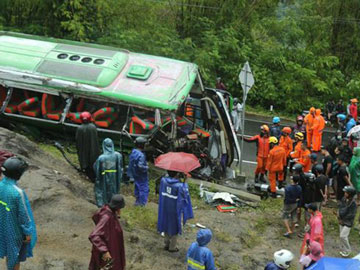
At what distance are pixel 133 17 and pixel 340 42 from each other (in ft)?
30.8

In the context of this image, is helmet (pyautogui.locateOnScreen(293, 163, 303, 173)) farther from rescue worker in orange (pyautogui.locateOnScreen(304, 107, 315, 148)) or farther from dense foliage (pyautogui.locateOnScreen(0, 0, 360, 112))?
dense foliage (pyautogui.locateOnScreen(0, 0, 360, 112))

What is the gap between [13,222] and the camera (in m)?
5.34

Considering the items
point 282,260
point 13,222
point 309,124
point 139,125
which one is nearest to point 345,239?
point 282,260

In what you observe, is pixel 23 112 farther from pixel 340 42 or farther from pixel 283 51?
pixel 340 42

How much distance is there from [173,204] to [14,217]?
265cm

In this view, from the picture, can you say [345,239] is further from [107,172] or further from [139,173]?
[107,172]

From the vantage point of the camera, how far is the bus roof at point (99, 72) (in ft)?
34.5

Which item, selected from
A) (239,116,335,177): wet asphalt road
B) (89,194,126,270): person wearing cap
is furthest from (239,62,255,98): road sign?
(89,194,126,270): person wearing cap

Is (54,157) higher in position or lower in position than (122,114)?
lower

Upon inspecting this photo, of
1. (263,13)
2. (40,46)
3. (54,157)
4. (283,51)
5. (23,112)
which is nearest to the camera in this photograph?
(54,157)

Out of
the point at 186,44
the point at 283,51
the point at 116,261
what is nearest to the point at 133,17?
the point at 186,44

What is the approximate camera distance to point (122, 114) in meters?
10.8

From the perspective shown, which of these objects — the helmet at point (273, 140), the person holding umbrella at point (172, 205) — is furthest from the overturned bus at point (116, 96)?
A: the person holding umbrella at point (172, 205)

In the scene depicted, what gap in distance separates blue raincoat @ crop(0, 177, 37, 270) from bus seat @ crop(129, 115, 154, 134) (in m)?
5.18
